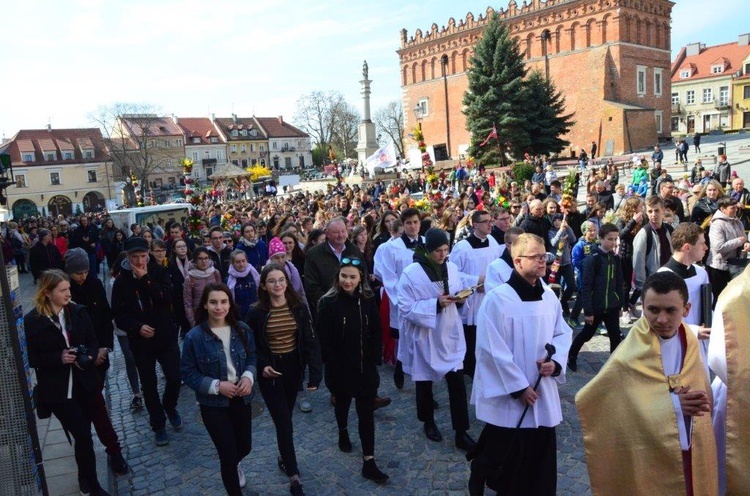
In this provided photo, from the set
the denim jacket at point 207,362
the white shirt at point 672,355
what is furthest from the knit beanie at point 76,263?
the white shirt at point 672,355

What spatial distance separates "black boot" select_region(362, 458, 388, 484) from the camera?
14.9ft

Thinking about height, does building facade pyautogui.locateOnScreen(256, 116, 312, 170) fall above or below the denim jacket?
above

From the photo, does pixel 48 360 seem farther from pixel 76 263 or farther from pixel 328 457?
pixel 328 457

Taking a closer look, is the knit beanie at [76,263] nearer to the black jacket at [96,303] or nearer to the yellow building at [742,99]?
the black jacket at [96,303]

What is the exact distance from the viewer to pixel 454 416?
195 inches

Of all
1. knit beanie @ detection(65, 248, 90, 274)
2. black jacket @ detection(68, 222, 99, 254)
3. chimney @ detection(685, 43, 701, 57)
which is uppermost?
chimney @ detection(685, 43, 701, 57)

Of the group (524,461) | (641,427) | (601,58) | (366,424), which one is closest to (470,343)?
(366,424)

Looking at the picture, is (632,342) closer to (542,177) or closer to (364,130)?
(542,177)

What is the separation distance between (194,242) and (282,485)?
761cm

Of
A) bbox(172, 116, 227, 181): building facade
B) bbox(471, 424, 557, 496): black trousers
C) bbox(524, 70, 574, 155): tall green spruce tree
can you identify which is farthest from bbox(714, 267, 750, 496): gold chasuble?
bbox(172, 116, 227, 181): building facade

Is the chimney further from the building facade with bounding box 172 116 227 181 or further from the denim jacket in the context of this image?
the denim jacket

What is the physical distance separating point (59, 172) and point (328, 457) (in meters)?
67.8

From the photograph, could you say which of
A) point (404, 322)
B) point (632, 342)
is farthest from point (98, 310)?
point (632, 342)

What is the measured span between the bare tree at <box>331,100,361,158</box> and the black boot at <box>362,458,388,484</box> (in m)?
74.5
